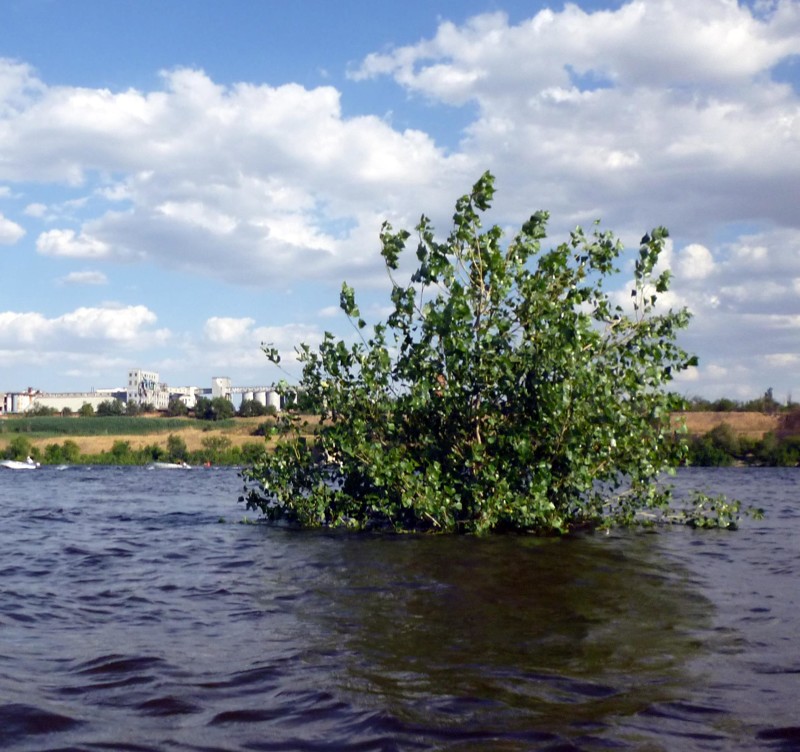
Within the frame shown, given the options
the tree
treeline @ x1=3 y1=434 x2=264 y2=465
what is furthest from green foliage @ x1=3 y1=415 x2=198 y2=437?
the tree

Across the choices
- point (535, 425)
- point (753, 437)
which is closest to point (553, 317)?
point (535, 425)

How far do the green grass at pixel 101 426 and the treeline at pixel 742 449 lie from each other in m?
45.8

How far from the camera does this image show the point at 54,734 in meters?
5.37

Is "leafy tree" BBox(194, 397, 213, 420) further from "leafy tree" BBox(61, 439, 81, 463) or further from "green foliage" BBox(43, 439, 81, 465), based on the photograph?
"green foliage" BBox(43, 439, 81, 465)

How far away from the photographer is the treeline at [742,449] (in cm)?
5550

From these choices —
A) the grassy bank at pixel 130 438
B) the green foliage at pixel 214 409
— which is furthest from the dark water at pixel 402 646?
the green foliage at pixel 214 409

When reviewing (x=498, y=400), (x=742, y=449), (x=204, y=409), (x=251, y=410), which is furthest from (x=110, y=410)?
(x=498, y=400)

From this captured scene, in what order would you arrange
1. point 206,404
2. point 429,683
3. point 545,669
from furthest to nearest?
point 206,404 → point 545,669 → point 429,683

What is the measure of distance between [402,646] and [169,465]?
5979 centimetres

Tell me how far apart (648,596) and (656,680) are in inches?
157

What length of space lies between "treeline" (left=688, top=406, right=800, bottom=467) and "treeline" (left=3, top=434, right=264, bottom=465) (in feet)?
106

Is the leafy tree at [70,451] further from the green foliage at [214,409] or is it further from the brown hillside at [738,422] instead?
the brown hillside at [738,422]

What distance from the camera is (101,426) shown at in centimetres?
8494

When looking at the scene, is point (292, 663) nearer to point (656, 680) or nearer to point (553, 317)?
point (656, 680)
